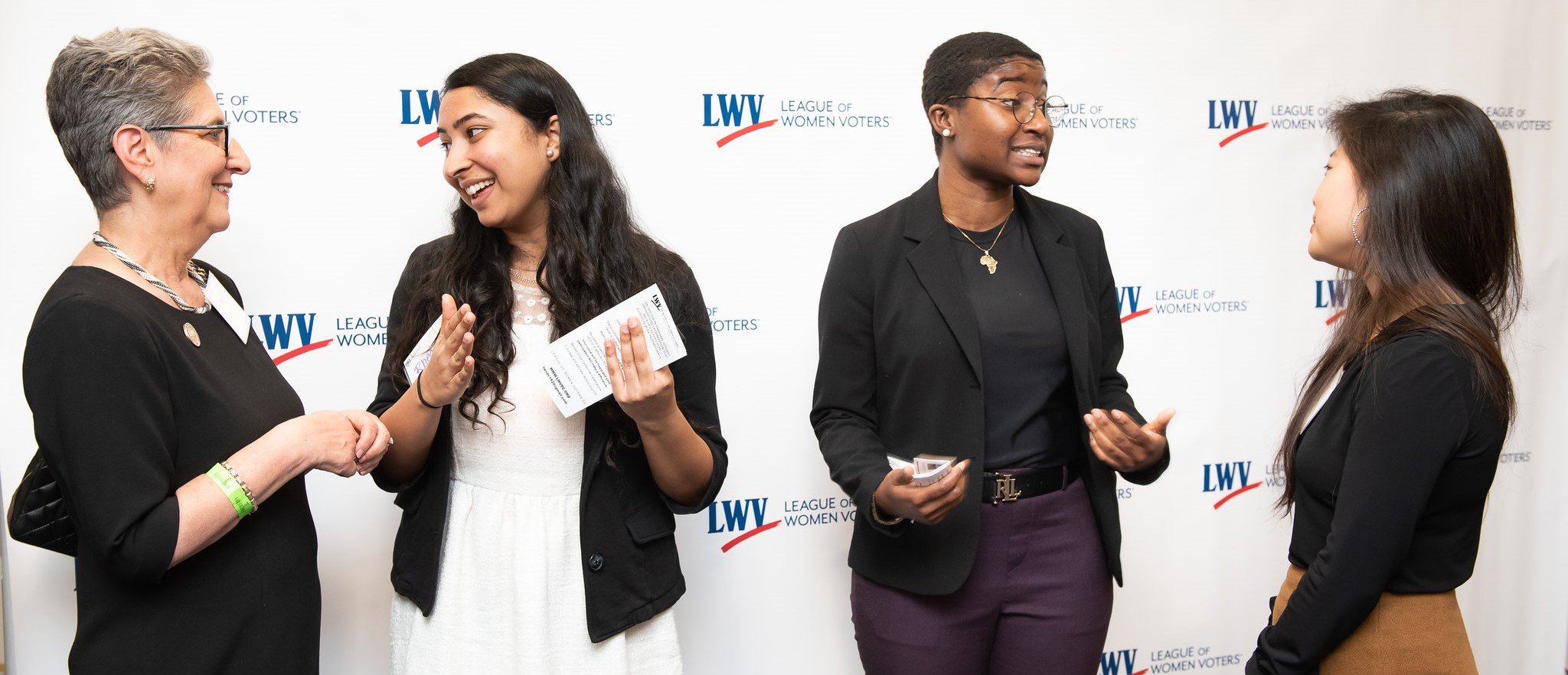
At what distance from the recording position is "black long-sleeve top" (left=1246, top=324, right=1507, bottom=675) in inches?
54.1

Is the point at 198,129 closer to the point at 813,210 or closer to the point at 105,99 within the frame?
the point at 105,99

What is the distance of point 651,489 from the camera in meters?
1.69

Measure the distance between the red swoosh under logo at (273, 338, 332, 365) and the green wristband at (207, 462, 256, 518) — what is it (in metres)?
1.02

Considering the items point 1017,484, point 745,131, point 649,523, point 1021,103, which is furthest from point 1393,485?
point 745,131

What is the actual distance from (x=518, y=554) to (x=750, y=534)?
44.8 inches

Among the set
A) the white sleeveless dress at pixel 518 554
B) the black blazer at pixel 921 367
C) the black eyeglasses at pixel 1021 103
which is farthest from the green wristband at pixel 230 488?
the black eyeglasses at pixel 1021 103

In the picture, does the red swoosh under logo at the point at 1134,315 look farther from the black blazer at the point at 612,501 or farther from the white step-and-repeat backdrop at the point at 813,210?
the black blazer at the point at 612,501

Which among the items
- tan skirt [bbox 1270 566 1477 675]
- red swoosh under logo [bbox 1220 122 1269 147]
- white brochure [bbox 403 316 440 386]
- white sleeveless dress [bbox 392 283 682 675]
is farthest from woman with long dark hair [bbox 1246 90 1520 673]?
red swoosh under logo [bbox 1220 122 1269 147]

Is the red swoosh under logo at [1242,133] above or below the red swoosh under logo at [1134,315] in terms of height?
above

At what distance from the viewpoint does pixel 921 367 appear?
1.77m

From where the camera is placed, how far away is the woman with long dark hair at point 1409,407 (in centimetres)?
138

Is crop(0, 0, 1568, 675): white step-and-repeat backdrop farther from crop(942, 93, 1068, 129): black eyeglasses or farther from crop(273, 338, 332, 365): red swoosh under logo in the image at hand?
crop(942, 93, 1068, 129): black eyeglasses

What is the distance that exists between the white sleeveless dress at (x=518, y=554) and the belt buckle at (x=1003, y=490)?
2.16ft

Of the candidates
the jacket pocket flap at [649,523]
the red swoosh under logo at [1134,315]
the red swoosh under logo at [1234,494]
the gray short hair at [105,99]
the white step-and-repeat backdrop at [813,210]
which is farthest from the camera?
the red swoosh under logo at [1234,494]
